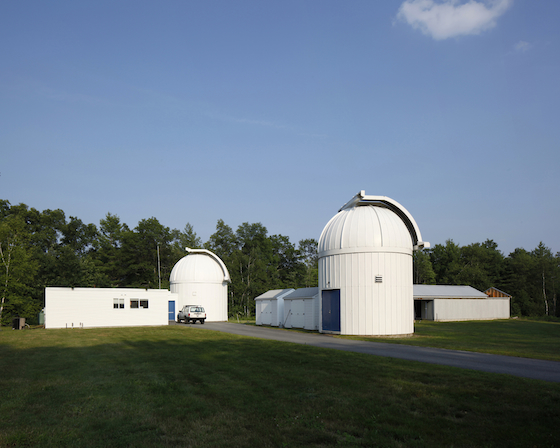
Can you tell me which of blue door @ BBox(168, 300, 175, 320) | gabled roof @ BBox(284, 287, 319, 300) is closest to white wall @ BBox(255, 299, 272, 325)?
gabled roof @ BBox(284, 287, 319, 300)

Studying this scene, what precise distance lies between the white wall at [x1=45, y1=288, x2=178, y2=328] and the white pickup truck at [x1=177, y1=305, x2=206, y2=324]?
221 centimetres

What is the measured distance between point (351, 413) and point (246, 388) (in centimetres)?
285

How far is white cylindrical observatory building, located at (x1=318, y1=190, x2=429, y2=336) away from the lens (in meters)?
23.9

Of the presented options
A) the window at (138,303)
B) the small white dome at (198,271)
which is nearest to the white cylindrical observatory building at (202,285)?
the small white dome at (198,271)

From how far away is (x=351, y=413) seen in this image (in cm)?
680

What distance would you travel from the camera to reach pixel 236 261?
65875mm

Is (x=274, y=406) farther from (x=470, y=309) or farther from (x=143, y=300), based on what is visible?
(x=470, y=309)

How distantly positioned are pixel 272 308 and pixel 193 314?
736 centimetres

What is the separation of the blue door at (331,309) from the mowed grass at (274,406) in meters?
12.6

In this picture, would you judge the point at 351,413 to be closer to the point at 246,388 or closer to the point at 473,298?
the point at 246,388

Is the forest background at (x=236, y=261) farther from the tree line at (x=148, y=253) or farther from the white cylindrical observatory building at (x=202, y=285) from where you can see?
Answer: the white cylindrical observatory building at (x=202, y=285)

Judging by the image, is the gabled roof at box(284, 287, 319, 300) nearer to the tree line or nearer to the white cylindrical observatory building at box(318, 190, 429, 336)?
the white cylindrical observatory building at box(318, 190, 429, 336)

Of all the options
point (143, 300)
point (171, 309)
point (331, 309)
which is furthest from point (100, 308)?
point (331, 309)

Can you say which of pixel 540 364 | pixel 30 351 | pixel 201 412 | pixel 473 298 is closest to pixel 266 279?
pixel 473 298
